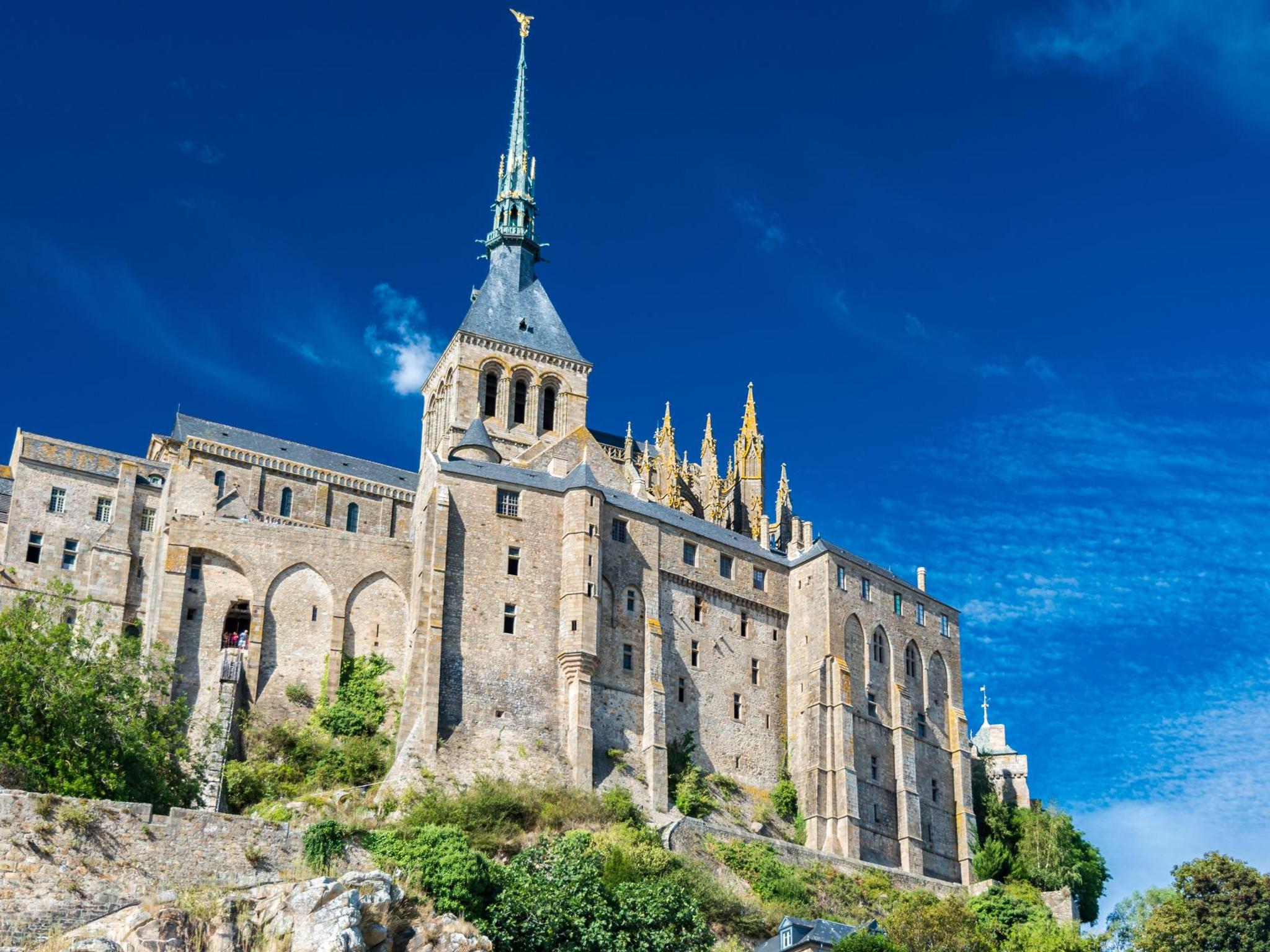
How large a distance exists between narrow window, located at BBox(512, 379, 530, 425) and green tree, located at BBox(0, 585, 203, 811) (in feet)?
143

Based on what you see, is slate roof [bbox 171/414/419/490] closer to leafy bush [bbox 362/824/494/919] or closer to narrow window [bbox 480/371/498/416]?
narrow window [bbox 480/371/498/416]

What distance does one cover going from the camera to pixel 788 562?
3036 inches

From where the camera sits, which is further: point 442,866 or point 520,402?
point 520,402

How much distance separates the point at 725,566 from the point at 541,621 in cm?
1058

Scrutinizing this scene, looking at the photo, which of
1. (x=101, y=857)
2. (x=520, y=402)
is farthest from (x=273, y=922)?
(x=520, y=402)

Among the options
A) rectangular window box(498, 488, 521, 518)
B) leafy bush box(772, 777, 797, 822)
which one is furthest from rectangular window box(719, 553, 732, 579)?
rectangular window box(498, 488, 521, 518)

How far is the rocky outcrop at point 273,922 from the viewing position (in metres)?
39.7

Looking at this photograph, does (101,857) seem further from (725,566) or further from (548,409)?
(548,409)

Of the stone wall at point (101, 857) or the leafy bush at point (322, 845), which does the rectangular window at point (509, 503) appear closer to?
the leafy bush at point (322, 845)

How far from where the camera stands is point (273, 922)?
137ft

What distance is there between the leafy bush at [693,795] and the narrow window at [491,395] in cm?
3306

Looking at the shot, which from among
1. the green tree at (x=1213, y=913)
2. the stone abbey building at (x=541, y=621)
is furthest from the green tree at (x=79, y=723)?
the green tree at (x=1213, y=913)

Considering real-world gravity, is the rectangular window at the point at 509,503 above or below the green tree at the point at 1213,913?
above

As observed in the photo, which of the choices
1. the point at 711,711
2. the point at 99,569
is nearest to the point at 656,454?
the point at 711,711
